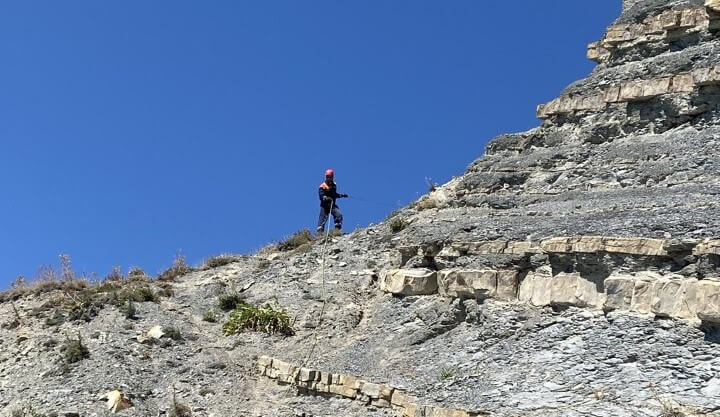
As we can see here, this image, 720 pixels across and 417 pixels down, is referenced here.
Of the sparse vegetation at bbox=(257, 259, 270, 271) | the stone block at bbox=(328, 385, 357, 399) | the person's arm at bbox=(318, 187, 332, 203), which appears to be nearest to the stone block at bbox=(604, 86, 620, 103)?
the person's arm at bbox=(318, 187, 332, 203)

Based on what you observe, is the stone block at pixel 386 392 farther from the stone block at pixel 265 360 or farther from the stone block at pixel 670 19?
the stone block at pixel 670 19

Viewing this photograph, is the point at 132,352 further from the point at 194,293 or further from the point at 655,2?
the point at 655,2

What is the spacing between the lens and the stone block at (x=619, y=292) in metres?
11.4

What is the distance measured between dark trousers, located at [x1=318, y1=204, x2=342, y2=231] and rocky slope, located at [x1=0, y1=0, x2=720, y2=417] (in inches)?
78.6

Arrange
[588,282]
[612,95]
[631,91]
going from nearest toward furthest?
[588,282], [631,91], [612,95]

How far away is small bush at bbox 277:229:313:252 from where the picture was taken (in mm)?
24031

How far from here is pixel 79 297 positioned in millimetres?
21062

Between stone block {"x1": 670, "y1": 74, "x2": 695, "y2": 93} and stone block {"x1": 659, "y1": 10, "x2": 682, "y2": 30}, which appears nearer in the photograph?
stone block {"x1": 670, "y1": 74, "x2": 695, "y2": 93}

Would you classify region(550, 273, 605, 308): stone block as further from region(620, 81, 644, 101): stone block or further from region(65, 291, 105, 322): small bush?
region(65, 291, 105, 322): small bush

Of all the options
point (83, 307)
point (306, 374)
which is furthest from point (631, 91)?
point (83, 307)

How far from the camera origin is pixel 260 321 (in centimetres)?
1806

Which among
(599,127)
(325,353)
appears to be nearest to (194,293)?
(325,353)

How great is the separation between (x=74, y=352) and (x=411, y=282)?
311 inches

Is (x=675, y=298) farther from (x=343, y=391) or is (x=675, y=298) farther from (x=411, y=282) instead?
(x=411, y=282)
